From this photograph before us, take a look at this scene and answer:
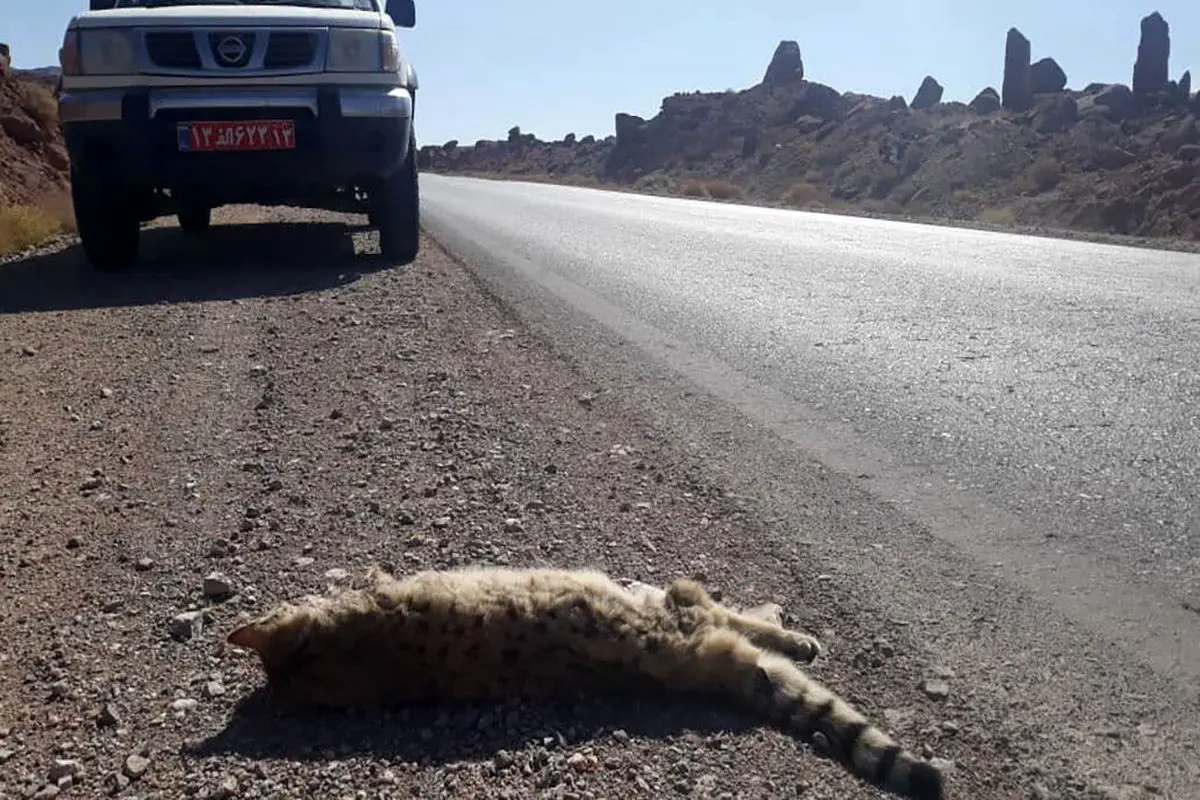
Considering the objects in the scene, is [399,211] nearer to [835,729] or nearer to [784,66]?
[835,729]

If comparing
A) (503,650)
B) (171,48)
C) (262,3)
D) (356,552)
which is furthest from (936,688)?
(262,3)

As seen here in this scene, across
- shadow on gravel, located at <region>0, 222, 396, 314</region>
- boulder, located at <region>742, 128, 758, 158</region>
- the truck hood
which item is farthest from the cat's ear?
boulder, located at <region>742, 128, 758, 158</region>

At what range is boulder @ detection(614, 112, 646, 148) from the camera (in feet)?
272

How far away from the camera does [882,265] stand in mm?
12156

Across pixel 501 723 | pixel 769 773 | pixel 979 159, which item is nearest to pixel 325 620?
pixel 501 723

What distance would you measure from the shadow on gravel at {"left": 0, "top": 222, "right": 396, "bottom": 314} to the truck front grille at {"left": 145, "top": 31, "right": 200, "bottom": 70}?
172cm

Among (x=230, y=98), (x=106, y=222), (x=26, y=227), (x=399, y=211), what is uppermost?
(x=230, y=98)

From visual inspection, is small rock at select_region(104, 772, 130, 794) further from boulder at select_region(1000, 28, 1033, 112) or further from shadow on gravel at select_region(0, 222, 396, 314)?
boulder at select_region(1000, 28, 1033, 112)

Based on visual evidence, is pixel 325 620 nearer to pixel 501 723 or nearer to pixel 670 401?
pixel 501 723

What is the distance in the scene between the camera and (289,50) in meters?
9.50

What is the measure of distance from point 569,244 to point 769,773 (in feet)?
40.0

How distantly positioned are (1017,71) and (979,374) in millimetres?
53161

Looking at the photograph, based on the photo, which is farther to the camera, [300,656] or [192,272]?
[192,272]

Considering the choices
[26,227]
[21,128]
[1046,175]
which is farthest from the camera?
[1046,175]
